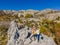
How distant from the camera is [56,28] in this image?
27.6m

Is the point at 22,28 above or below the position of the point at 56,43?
above

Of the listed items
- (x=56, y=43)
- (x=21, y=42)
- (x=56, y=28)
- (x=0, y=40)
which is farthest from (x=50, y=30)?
(x=0, y=40)

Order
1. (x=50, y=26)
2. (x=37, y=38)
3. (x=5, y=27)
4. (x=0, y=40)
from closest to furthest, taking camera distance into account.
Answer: (x=37, y=38), (x=50, y=26), (x=0, y=40), (x=5, y=27)

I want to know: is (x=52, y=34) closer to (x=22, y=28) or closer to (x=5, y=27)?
(x=22, y=28)

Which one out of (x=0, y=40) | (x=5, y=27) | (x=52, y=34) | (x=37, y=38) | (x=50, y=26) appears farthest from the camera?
(x=5, y=27)

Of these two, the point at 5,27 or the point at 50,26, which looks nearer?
the point at 50,26

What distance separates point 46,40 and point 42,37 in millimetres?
670

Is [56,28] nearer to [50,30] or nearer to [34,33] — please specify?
[50,30]

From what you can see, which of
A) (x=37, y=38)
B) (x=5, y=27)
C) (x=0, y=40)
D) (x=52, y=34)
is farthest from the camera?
(x=5, y=27)

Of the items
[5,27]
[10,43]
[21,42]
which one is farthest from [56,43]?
[5,27]

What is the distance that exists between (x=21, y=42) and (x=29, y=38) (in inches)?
55.1

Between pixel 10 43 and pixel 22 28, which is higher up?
pixel 22 28

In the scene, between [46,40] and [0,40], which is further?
[0,40]

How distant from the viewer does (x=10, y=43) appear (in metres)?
26.7
